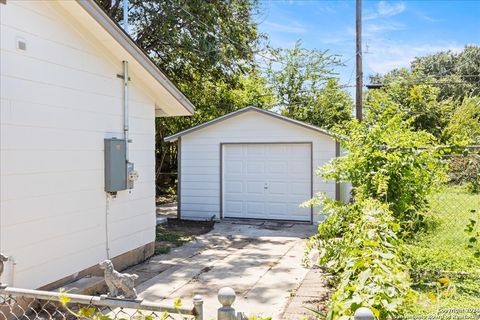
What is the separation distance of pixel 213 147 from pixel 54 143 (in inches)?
287

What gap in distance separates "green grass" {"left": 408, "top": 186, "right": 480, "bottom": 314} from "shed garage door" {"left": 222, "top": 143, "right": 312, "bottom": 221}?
385 centimetres

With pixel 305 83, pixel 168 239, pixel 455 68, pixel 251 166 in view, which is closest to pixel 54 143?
pixel 168 239

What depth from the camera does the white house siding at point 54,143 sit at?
464 centimetres

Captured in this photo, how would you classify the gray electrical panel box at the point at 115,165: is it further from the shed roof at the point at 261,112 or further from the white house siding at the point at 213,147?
the white house siding at the point at 213,147

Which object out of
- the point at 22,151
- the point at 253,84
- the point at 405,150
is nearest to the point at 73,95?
the point at 22,151

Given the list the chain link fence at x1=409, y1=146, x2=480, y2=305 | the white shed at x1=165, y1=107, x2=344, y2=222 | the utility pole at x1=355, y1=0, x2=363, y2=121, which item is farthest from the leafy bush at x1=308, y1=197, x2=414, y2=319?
the utility pole at x1=355, y1=0, x2=363, y2=121

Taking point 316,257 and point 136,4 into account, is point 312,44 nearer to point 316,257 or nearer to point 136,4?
point 136,4

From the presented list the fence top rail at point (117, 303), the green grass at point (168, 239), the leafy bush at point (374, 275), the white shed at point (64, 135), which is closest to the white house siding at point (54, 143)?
the white shed at point (64, 135)

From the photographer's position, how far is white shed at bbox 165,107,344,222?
37.9 ft

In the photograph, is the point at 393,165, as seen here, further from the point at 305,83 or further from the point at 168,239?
the point at 305,83

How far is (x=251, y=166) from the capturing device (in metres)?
12.2

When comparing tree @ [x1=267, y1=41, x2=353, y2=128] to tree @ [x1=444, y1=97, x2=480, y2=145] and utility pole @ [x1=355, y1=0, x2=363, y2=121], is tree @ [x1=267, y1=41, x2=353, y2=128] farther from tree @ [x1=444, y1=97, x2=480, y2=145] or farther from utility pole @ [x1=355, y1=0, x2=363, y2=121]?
utility pole @ [x1=355, y1=0, x2=363, y2=121]

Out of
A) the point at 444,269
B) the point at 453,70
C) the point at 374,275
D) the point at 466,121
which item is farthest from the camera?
the point at 453,70

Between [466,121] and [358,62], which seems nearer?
[358,62]
